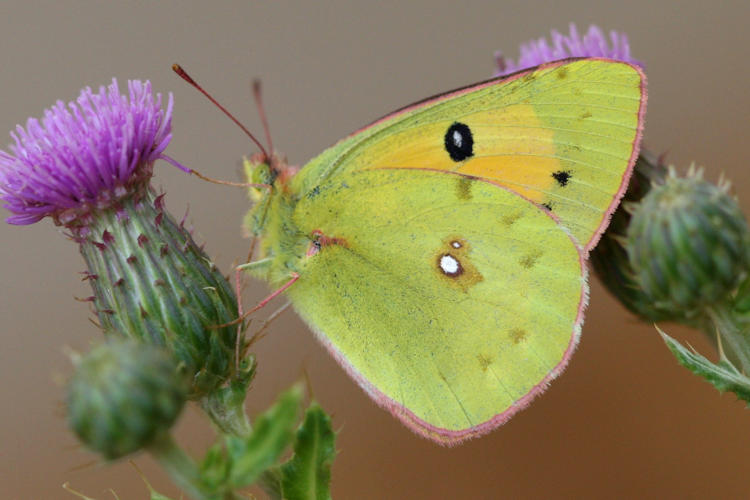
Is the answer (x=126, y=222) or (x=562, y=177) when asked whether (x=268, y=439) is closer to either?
(x=126, y=222)

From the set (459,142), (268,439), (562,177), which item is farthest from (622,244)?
(268,439)

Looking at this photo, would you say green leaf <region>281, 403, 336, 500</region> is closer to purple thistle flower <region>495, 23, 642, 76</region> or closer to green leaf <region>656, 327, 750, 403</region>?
green leaf <region>656, 327, 750, 403</region>

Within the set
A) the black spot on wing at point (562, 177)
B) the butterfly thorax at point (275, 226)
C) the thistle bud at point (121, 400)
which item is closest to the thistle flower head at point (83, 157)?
the butterfly thorax at point (275, 226)

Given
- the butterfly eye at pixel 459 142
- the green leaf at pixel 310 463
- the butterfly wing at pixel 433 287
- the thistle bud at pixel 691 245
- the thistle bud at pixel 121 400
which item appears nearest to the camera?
the thistle bud at pixel 121 400

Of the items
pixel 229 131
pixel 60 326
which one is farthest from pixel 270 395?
pixel 229 131

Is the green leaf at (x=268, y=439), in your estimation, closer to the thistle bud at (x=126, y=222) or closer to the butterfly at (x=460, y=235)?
the thistle bud at (x=126, y=222)

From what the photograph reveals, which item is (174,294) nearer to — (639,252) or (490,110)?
(490,110)
